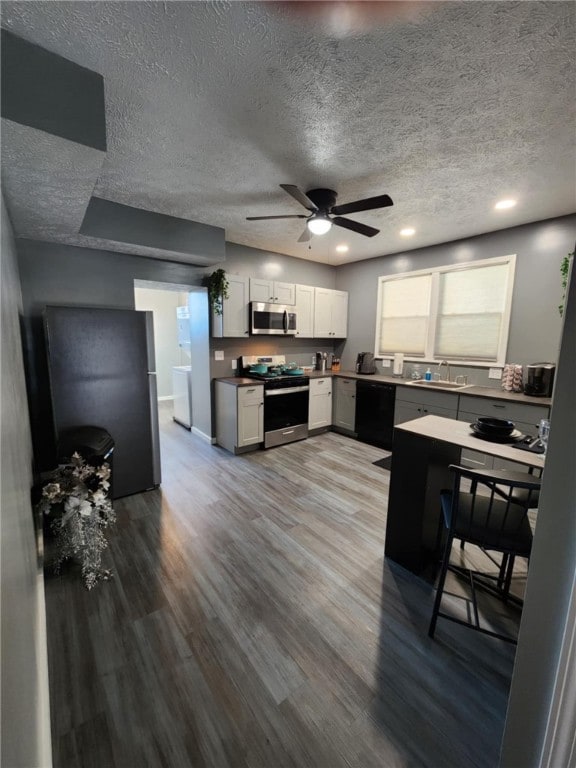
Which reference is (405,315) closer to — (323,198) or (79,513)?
(323,198)

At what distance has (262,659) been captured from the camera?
1494 millimetres

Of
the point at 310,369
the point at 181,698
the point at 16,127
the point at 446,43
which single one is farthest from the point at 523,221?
the point at 181,698

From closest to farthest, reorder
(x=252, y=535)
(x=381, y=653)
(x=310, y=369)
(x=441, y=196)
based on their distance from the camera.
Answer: (x=381, y=653) < (x=252, y=535) < (x=441, y=196) < (x=310, y=369)

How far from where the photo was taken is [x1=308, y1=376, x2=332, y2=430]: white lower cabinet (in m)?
4.62

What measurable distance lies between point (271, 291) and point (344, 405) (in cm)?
203

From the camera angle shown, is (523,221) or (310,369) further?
(310,369)

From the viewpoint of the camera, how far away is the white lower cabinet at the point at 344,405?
467 centimetres

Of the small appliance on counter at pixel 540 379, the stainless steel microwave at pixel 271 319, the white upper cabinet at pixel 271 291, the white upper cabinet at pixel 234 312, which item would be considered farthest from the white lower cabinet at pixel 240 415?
the small appliance on counter at pixel 540 379

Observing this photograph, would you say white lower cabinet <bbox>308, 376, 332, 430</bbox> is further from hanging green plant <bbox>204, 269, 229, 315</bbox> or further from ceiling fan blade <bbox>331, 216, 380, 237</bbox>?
ceiling fan blade <bbox>331, 216, 380, 237</bbox>

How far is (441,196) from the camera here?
2.74m

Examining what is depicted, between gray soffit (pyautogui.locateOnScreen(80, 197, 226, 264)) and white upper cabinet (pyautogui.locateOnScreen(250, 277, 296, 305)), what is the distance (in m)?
0.67

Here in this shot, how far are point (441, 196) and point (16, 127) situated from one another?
2.94 meters

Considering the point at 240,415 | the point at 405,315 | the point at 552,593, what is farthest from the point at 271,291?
the point at 552,593

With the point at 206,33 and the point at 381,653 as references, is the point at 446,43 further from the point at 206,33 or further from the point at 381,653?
the point at 381,653
